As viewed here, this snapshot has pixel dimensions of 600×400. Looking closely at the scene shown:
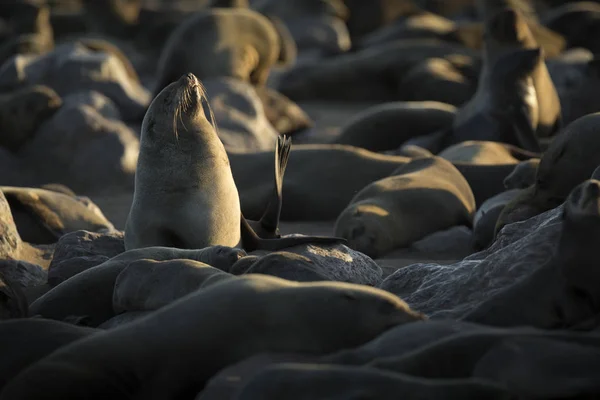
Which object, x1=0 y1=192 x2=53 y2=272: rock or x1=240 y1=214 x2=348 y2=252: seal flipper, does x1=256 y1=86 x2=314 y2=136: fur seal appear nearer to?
x1=0 y1=192 x2=53 y2=272: rock

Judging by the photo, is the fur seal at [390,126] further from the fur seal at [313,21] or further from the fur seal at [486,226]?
the fur seal at [313,21]

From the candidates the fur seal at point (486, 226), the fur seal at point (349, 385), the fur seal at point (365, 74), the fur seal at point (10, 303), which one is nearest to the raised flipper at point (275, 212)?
the fur seal at point (486, 226)

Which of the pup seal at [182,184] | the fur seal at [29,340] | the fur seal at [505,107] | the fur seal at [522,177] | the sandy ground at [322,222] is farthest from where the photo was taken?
the fur seal at [505,107]

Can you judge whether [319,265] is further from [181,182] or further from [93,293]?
[181,182]

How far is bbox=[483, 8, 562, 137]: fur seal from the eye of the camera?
11.4m

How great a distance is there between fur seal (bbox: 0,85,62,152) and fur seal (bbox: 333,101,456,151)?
2.64 m

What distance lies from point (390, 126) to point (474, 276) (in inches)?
269

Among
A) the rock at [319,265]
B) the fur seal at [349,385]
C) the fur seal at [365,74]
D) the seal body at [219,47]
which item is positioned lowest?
the fur seal at [365,74]

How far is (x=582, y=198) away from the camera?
4.04 meters

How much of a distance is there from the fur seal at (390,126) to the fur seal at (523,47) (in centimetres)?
67

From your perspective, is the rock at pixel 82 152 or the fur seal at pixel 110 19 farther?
the fur seal at pixel 110 19

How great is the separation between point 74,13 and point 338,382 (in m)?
24.0

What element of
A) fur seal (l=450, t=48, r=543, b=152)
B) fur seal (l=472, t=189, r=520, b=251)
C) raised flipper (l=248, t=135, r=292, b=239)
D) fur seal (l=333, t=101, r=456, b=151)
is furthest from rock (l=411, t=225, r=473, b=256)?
fur seal (l=333, t=101, r=456, b=151)

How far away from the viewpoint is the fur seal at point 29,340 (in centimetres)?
425
